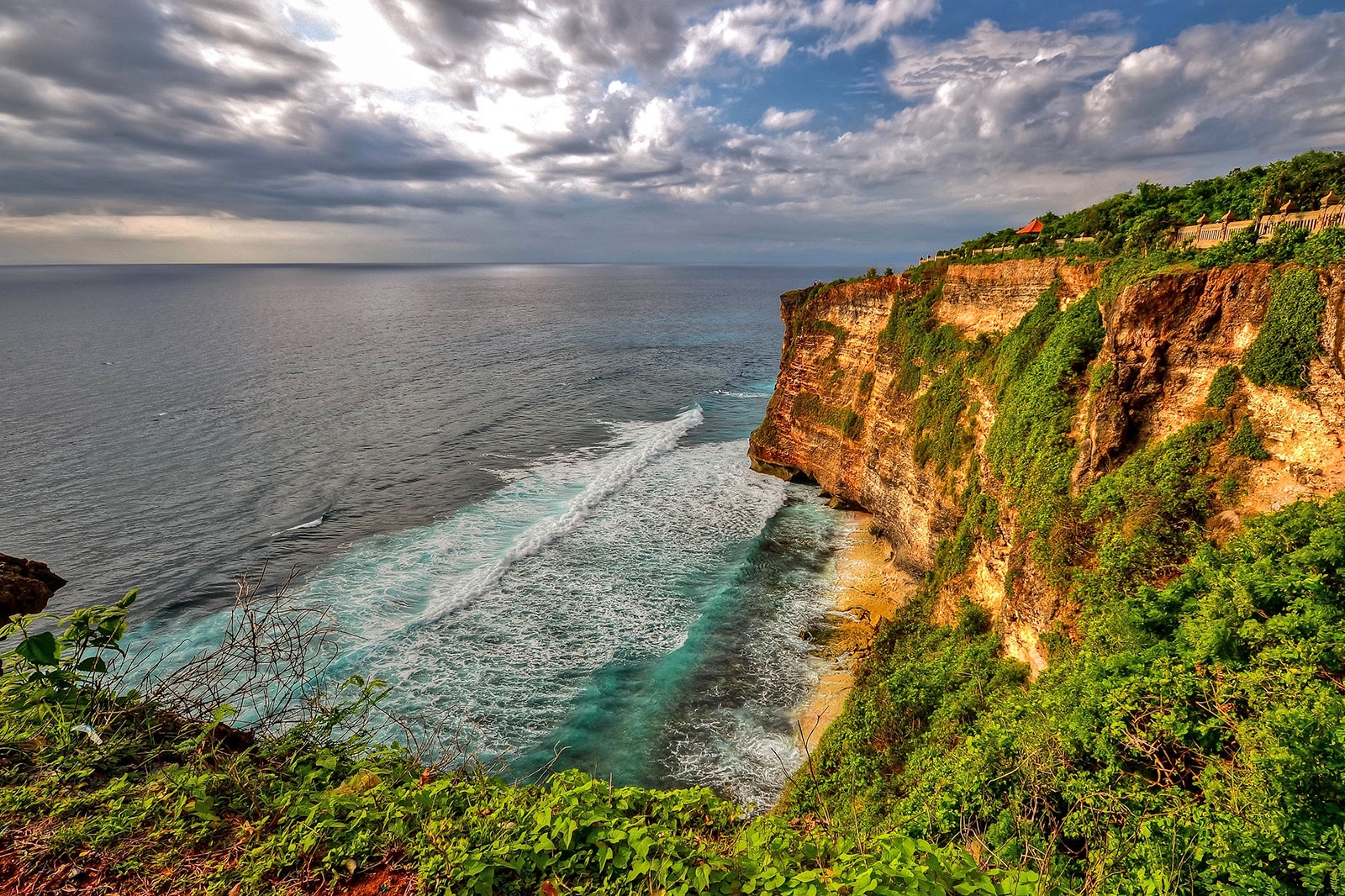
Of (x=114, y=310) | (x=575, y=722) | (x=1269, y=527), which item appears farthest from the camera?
(x=114, y=310)

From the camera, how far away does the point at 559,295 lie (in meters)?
174

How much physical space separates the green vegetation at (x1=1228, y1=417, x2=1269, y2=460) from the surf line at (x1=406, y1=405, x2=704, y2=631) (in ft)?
74.4

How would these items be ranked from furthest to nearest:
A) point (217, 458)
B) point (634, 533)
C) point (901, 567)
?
point (217, 458) < point (634, 533) < point (901, 567)

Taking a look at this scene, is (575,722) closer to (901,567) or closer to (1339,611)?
(901,567)

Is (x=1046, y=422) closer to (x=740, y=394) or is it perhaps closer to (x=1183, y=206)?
(x=1183, y=206)

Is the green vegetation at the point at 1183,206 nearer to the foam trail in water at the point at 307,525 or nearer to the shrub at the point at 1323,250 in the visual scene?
the shrub at the point at 1323,250

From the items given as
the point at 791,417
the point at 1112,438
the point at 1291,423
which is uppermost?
the point at 1291,423

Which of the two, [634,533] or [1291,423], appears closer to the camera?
[1291,423]

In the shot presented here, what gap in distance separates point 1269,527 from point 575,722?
16.6m

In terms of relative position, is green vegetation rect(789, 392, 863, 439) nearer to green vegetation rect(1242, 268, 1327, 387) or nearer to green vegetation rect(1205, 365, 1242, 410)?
green vegetation rect(1205, 365, 1242, 410)

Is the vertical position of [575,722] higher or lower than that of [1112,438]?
lower

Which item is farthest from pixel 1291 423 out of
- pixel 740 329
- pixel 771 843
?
pixel 740 329

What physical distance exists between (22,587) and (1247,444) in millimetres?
19827

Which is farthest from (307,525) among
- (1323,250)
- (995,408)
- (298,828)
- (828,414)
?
(1323,250)
